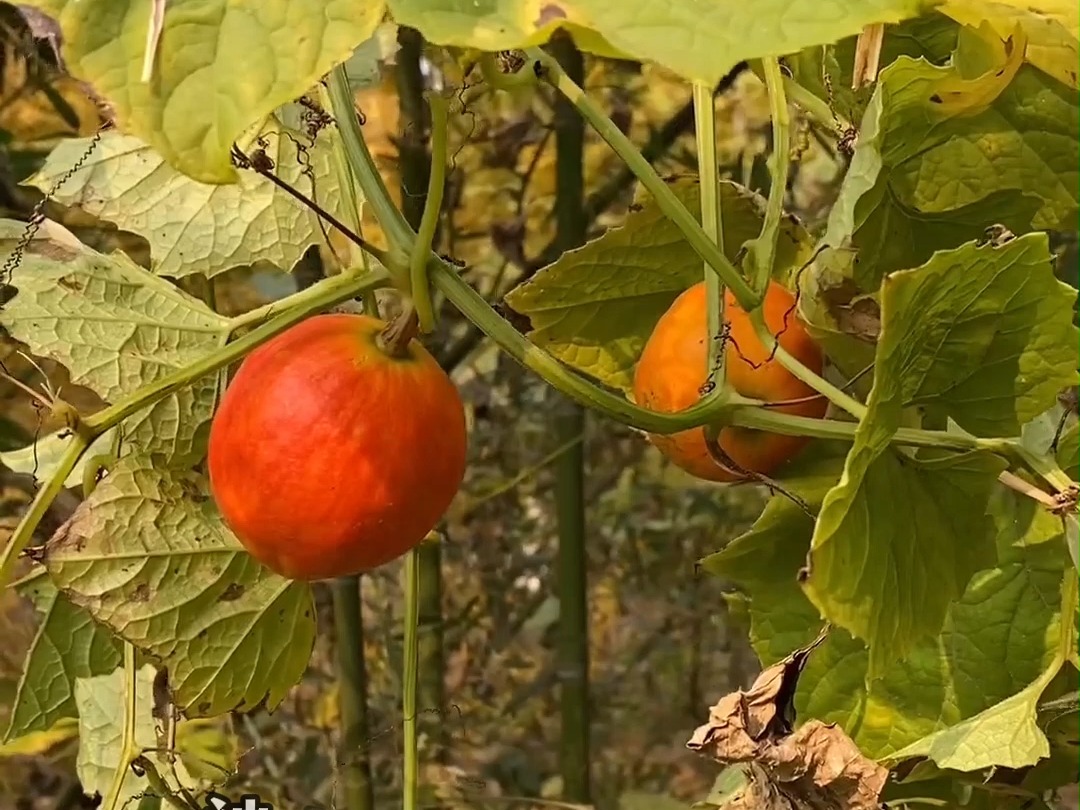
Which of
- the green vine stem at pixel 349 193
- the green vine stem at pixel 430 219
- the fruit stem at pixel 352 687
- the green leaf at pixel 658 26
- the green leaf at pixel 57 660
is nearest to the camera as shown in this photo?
the green leaf at pixel 658 26

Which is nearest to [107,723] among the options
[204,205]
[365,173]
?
[204,205]

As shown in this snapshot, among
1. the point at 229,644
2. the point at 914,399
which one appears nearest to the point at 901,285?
the point at 914,399

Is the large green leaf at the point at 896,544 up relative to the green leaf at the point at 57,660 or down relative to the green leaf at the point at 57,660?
up

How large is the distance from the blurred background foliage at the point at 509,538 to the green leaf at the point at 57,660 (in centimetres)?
28

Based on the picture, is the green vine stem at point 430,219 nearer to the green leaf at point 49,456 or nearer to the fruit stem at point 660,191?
the fruit stem at point 660,191

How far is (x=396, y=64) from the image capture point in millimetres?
956

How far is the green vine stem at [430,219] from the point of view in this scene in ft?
1.38

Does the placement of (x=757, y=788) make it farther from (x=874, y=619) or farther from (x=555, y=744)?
(x=555, y=744)

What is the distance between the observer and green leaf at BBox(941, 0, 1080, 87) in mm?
387

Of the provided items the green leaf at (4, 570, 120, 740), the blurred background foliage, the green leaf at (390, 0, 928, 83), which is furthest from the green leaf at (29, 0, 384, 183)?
the blurred background foliage

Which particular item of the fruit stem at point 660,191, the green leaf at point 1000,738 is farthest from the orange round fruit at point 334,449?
the green leaf at point 1000,738

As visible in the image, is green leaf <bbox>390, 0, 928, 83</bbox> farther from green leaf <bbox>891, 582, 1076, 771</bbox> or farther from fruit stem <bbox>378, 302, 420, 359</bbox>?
green leaf <bbox>891, 582, 1076, 771</bbox>

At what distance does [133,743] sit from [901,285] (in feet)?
1.32

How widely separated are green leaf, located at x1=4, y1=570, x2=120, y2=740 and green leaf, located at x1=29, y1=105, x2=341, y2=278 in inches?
7.4
